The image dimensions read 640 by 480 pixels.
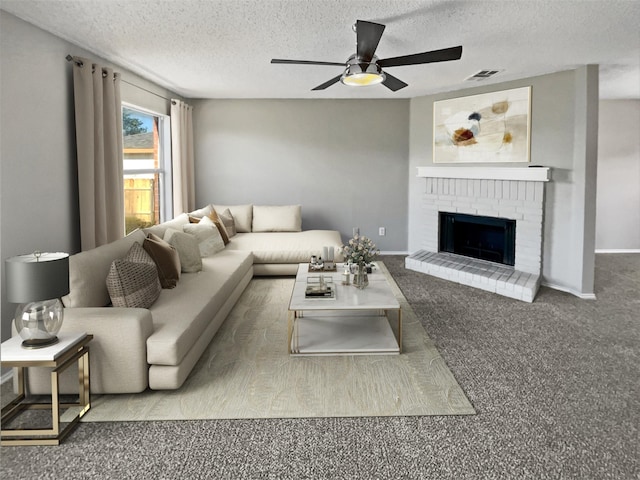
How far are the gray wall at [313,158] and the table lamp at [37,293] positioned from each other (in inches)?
197

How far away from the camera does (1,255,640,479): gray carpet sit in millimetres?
2188

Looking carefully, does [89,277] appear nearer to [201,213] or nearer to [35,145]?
[35,145]

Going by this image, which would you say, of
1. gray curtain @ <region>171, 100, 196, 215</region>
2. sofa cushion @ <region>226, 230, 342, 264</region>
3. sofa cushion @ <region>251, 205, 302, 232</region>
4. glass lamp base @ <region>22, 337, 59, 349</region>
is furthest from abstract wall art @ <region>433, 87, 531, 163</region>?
glass lamp base @ <region>22, 337, 59, 349</region>

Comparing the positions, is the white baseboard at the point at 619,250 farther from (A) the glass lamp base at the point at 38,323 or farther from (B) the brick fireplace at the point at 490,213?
(A) the glass lamp base at the point at 38,323

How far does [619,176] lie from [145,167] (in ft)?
22.8

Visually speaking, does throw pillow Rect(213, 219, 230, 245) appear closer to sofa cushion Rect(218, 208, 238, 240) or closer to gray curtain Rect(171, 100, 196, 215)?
sofa cushion Rect(218, 208, 238, 240)

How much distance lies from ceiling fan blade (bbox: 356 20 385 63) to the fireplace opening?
11.1 ft

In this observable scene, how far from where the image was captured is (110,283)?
321 cm

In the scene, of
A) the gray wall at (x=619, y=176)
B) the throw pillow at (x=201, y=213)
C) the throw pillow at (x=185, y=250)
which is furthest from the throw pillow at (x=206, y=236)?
the gray wall at (x=619, y=176)

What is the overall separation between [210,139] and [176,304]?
4.44 m

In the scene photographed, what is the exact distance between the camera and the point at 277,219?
23.1 feet

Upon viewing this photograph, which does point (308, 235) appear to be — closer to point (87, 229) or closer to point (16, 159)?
point (87, 229)

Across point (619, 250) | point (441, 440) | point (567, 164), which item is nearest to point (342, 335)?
point (441, 440)

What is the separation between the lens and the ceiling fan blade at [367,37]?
3021 mm
